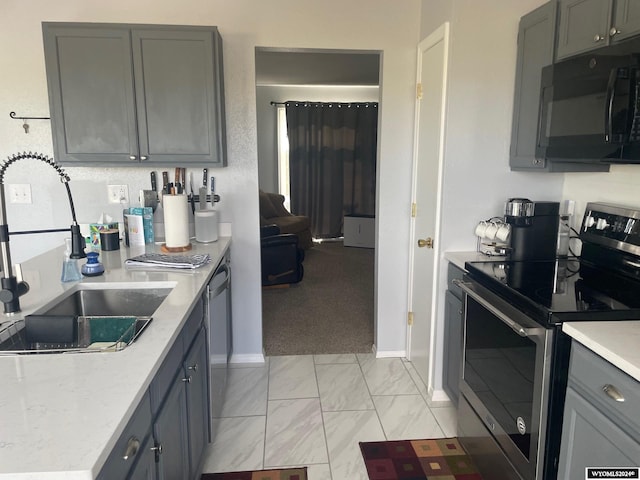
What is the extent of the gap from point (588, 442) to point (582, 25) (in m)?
1.62

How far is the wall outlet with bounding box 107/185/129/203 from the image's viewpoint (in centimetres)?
293

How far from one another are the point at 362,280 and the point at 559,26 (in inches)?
140

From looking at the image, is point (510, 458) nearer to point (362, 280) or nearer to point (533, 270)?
point (533, 270)

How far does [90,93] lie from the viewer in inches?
99.9

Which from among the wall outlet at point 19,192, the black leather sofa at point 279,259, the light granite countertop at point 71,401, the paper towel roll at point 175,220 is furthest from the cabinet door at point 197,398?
the black leather sofa at point 279,259

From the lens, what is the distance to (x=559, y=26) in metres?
2.09

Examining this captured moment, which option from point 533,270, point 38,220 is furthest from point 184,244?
point 533,270

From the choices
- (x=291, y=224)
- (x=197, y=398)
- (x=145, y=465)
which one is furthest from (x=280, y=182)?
(x=145, y=465)

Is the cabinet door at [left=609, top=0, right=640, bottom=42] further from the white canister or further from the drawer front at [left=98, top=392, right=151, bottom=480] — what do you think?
the white canister

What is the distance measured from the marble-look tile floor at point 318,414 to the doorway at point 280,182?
0.35 metres

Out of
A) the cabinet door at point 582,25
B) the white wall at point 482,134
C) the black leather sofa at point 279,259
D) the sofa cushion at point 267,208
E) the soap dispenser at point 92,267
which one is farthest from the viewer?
the sofa cushion at point 267,208

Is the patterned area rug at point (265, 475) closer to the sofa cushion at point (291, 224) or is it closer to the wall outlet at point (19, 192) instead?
the wall outlet at point (19, 192)

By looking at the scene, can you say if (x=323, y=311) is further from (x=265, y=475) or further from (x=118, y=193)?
(x=265, y=475)

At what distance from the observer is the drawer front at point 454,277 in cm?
241
